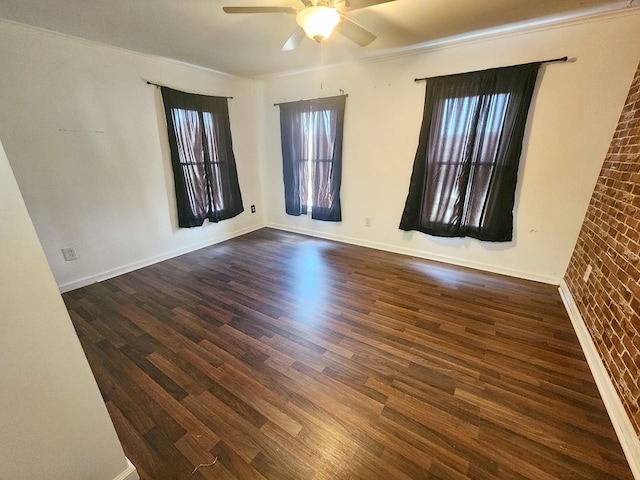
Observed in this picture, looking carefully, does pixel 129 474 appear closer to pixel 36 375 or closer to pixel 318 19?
pixel 36 375

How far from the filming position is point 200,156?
3428mm

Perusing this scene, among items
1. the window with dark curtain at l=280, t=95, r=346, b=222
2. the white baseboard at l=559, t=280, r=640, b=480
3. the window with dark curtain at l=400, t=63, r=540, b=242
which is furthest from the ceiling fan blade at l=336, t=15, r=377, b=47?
the white baseboard at l=559, t=280, r=640, b=480

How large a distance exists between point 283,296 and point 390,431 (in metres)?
1.47

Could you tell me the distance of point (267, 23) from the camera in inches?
82.8

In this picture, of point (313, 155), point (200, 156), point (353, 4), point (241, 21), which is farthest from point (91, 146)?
point (353, 4)

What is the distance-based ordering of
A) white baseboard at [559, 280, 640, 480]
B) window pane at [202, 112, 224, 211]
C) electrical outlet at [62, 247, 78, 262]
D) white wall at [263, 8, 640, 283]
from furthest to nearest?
1. window pane at [202, 112, 224, 211]
2. electrical outlet at [62, 247, 78, 262]
3. white wall at [263, 8, 640, 283]
4. white baseboard at [559, 280, 640, 480]

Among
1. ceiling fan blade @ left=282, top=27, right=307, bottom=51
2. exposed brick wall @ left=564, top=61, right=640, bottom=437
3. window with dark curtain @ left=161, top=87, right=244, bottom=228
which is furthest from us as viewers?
window with dark curtain @ left=161, top=87, right=244, bottom=228

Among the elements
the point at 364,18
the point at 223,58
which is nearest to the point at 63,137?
the point at 223,58

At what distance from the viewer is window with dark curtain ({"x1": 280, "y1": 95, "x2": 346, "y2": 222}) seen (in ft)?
11.5

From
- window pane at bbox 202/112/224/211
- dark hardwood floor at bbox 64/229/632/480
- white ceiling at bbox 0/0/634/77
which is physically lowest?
dark hardwood floor at bbox 64/229/632/480

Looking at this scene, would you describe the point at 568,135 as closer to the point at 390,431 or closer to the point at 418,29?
the point at 418,29

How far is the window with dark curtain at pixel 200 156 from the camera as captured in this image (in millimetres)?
3141

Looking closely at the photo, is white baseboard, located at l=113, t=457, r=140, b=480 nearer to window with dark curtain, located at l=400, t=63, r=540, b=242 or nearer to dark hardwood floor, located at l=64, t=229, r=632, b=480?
dark hardwood floor, located at l=64, t=229, r=632, b=480

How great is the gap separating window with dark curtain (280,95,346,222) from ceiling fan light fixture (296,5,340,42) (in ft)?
5.89
